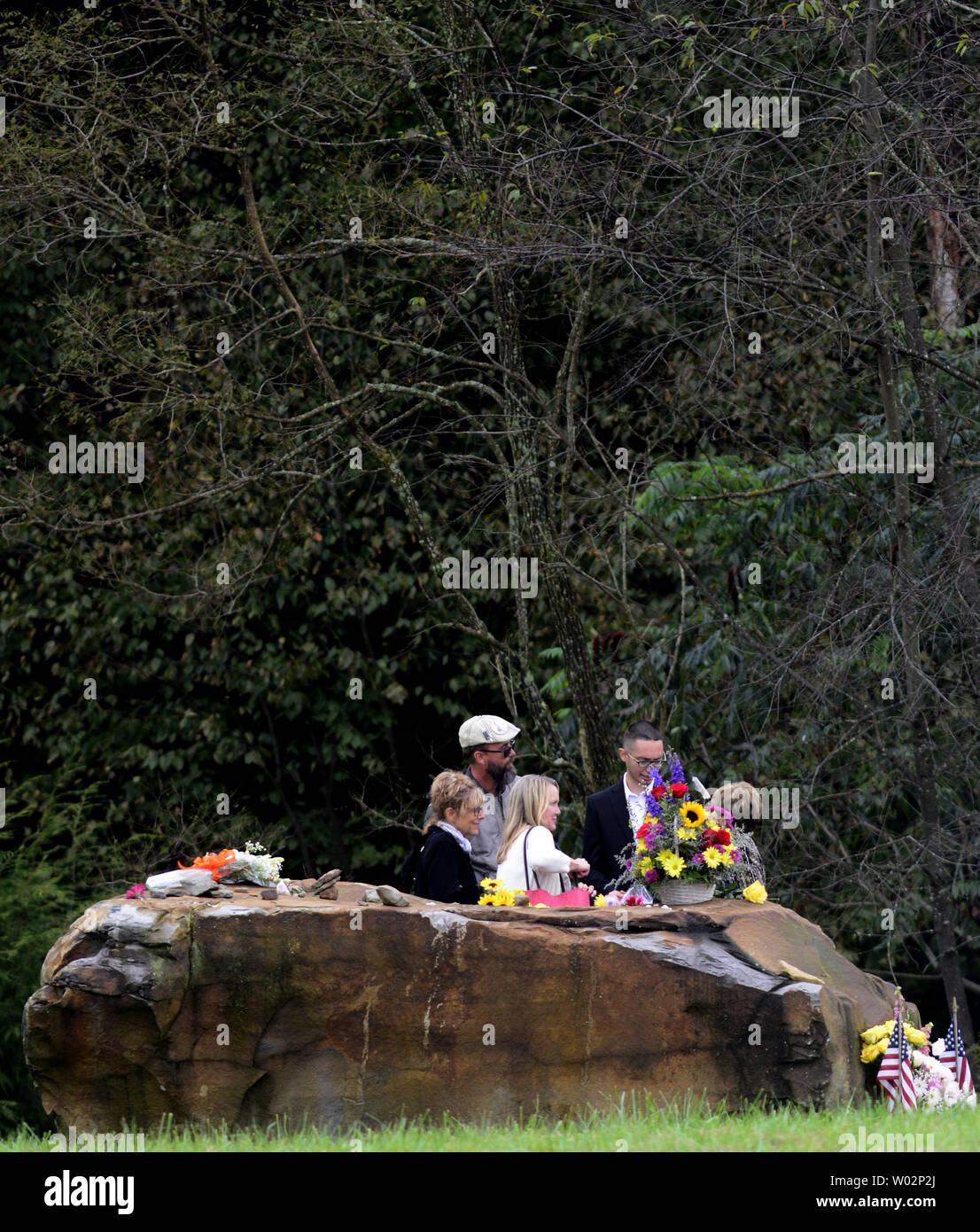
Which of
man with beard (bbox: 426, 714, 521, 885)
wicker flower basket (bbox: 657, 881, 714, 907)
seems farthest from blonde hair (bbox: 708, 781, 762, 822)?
man with beard (bbox: 426, 714, 521, 885)

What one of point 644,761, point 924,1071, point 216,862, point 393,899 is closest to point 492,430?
point 644,761

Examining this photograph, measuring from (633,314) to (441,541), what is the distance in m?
3.13

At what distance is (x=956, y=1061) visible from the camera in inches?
300

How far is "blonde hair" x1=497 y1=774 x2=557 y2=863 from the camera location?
746 centimetres

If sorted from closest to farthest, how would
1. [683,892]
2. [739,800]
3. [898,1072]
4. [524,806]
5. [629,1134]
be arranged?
[629,1134]
[898,1072]
[524,806]
[683,892]
[739,800]

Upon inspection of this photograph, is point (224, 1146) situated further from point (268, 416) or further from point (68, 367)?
point (68, 367)

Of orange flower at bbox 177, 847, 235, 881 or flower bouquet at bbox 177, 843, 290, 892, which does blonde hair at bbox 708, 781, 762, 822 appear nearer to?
flower bouquet at bbox 177, 843, 290, 892

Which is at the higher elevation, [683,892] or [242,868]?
[242,868]

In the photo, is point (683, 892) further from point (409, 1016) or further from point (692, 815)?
point (409, 1016)

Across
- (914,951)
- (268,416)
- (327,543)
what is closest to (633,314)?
(268,416)

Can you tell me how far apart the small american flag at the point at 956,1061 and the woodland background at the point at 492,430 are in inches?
81.6

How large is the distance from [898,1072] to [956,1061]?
0.58 meters

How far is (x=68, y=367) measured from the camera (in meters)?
13.2

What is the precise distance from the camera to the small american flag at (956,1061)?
24.7ft
